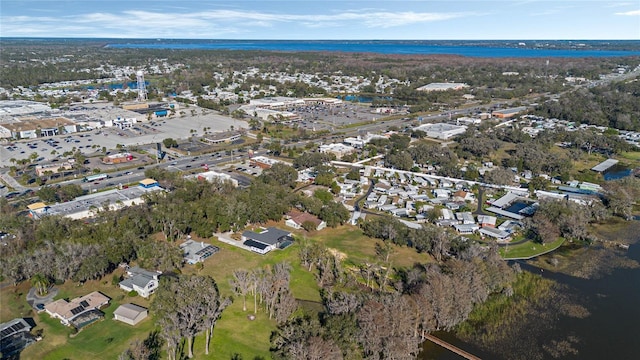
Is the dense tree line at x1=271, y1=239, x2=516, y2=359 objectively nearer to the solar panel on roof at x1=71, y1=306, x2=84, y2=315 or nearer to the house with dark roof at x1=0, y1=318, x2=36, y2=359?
the solar panel on roof at x1=71, y1=306, x2=84, y2=315

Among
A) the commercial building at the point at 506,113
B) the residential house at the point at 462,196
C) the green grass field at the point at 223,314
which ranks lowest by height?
the green grass field at the point at 223,314

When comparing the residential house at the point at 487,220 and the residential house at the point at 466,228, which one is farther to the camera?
the residential house at the point at 487,220

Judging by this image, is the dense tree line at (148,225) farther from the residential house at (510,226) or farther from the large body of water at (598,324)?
the large body of water at (598,324)

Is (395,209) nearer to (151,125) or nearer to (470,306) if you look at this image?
(470,306)

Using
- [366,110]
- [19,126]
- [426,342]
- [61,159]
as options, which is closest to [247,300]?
[426,342]

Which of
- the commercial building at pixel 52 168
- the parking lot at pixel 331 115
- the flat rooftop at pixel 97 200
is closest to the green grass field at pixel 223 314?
the flat rooftop at pixel 97 200

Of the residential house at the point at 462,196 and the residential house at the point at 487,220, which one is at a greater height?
the residential house at the point at 462,196

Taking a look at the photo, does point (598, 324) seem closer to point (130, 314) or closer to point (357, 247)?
point (357, 247)

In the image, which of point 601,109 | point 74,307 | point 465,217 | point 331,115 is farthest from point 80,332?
point 601,109
